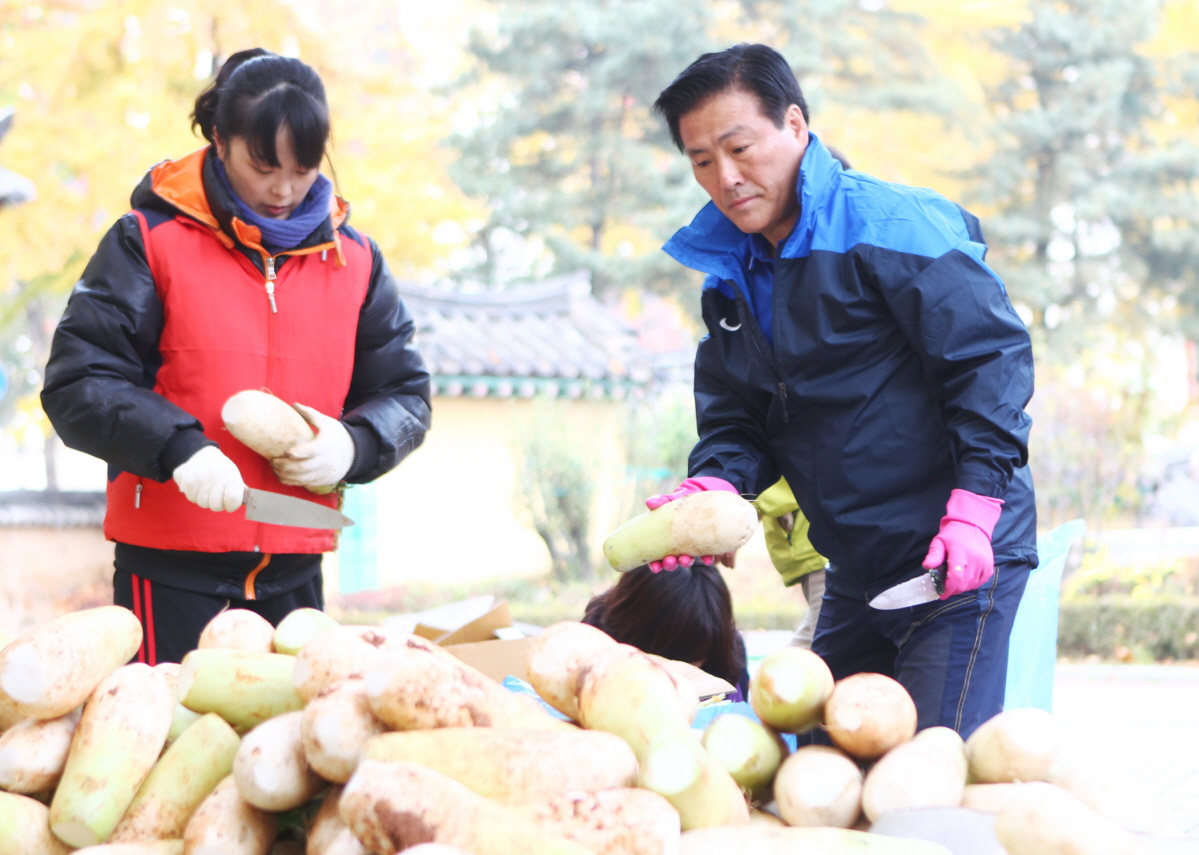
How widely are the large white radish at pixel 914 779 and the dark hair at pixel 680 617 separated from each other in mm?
1453

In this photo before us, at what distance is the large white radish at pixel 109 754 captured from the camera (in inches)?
47.1

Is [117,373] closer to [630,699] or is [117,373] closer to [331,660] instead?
[331,660]

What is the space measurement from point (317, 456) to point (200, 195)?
610mm

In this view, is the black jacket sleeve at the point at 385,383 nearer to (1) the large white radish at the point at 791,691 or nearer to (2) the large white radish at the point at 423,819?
(1) the large white radish at the point at 791,691

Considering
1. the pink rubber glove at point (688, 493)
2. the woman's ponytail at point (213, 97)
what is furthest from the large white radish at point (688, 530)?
the woman's ponytail at point (213, 97)

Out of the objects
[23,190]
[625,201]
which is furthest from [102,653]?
[625,201]

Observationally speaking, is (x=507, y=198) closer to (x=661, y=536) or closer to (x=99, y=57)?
(x=99, y=57)

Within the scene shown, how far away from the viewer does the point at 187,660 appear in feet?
4.37

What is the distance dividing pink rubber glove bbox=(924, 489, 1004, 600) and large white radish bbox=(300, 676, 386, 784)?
41.0 inches

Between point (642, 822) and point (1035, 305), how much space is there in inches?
652

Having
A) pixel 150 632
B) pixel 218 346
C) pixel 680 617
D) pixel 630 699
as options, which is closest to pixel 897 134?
pixel 680 617

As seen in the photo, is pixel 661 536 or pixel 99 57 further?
pixel 99 57

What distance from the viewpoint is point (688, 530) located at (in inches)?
74.2

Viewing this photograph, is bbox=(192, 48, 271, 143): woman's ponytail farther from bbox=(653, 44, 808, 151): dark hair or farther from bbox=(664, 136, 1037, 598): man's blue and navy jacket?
bbox=(664, 136, 1037, 598): man's blue and navy jacket
